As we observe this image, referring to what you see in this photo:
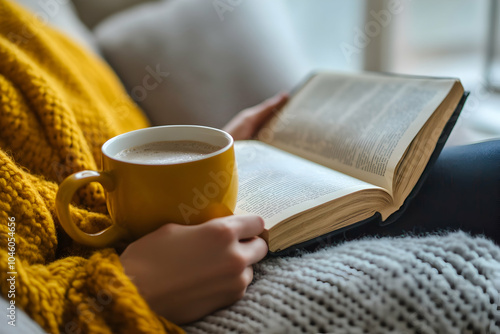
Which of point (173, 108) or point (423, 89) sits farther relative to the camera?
point (173, 108)

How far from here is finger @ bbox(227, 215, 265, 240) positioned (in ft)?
1.46

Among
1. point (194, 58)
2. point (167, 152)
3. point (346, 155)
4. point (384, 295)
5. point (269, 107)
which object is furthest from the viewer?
point (194, 58)

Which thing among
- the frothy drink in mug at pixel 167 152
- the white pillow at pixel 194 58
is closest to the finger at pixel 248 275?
the frothy drink in mug at pixel 167 152

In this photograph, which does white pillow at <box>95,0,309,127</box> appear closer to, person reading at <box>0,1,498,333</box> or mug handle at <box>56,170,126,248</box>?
person reading at <box>0,1,498,333</box>

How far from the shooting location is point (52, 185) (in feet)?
1.78

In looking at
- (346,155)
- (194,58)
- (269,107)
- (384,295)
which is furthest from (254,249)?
(194,58)

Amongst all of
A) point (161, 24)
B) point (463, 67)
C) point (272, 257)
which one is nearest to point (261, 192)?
point (272, 257)

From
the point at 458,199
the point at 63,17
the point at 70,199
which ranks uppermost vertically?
the point at 63,17

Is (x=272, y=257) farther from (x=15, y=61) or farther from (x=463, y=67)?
(x=463, y=67)

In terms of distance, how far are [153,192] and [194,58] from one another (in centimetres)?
62

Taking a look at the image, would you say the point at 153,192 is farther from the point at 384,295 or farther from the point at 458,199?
the point at 458,199

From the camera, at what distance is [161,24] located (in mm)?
996

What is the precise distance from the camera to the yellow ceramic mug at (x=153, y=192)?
0.43 metres

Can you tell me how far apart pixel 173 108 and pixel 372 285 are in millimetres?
690
